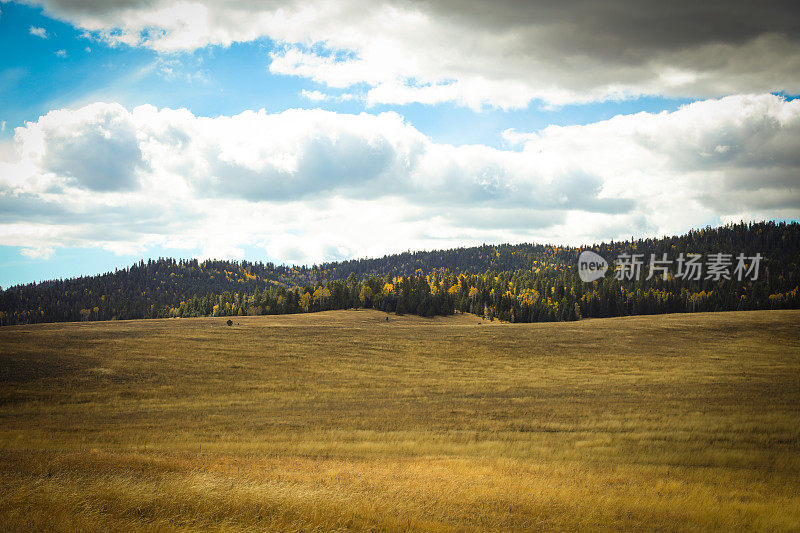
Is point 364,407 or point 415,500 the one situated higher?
point 415,500

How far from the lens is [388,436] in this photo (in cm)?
2375

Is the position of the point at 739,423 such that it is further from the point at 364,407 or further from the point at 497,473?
the point at 364,407

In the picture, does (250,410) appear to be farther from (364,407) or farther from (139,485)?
(139,485)

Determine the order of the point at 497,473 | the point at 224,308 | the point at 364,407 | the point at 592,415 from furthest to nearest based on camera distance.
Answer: the point at 224,308, the point at 364,407, the point at 592,415, the point at 497,473

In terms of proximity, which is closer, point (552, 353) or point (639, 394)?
point (639, 394)

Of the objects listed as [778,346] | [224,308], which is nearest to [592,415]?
[778,346]

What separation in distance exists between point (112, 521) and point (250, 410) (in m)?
20.0

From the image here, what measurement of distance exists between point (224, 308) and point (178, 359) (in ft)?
388

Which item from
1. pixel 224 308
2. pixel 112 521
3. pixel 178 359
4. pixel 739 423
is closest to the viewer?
pixel 112 521

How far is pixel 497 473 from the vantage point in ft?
56.7

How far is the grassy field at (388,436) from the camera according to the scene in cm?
1217

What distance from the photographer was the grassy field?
39.9 ft

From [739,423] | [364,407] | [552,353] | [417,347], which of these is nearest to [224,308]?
[417,347]

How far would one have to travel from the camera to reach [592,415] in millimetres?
28266
